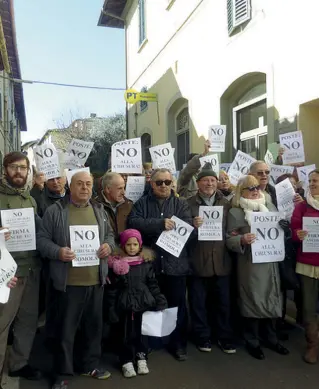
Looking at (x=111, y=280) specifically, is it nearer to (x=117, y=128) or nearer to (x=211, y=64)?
(x=211, y=64)

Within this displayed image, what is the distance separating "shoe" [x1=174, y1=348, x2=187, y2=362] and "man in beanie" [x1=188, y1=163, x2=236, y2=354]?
24 centimetres

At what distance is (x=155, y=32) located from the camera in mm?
13258

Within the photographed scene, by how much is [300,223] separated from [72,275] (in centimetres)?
224

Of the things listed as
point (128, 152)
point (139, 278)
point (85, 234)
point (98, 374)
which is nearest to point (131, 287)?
point (139, 278)

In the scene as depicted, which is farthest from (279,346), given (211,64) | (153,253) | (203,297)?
(211,64)

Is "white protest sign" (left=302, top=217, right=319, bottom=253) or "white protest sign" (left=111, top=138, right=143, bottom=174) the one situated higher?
"white protest sign" (left=111, top=138, right=143, bottom=174)

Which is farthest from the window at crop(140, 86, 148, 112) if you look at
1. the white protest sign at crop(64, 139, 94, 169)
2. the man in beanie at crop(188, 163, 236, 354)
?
the man in beanie at crop(188, 163, 236, 354)

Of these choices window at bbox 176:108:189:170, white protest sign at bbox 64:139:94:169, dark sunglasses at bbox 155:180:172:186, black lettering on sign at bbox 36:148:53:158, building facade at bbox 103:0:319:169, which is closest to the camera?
dark sunglasses at bbox 155:180:172:186

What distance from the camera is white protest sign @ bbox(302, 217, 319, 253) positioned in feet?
12.6

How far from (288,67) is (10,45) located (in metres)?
15.1

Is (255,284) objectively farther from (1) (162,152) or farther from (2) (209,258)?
(1) (162,152)

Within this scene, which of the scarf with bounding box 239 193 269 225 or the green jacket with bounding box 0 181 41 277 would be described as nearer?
the green jacket with bounding box 0 181 41 277

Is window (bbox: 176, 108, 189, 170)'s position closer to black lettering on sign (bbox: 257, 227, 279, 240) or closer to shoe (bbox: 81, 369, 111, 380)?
black lettering on sign (bbox: 257, 227, 279, 240)

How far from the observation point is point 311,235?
3850 millimetres
